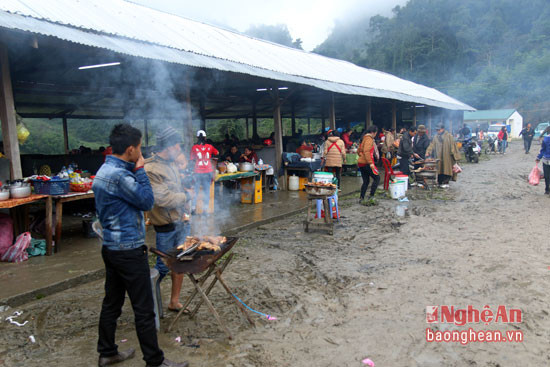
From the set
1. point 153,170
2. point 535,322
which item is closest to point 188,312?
point 153,170

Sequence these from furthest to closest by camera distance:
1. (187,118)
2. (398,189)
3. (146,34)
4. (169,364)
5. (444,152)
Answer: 1. (444,152)
2. (398,189)
3. (187,118)
4. (146,34)
5. (169,364)

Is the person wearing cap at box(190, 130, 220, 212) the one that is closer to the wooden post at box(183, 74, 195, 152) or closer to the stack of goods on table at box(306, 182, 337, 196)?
the wooden post at box(183, 74, 195, 152)

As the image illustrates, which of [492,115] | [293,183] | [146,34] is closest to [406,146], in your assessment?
[293,183]

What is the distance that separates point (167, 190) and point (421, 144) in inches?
371

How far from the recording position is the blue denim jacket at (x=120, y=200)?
2.66m

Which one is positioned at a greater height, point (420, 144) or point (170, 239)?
point (420, 144)

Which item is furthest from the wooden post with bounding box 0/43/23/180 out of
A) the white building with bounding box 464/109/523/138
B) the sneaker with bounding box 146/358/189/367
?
the white building with bounding box 464/109/523/138

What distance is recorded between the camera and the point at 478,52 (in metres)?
58.2

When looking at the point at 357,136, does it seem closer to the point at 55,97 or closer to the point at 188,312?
the point at 55,97

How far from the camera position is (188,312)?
3789 mm

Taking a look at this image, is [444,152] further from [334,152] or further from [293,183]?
[293,183]

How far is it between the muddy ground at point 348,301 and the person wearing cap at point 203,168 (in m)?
1.48

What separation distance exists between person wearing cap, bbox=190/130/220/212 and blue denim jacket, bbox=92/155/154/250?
461 centimetres

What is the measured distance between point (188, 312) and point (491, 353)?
265cm
